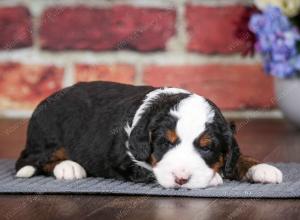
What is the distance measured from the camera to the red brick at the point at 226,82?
3.48m

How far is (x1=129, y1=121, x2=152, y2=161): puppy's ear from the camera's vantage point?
6.31 feet

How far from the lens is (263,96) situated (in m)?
3.53

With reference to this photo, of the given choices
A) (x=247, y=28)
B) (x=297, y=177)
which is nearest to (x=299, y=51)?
(x=247, y=28)

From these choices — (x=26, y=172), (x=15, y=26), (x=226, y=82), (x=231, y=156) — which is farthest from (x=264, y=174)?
(x=15, y=26)

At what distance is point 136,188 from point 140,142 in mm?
121

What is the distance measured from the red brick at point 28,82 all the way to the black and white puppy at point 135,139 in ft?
3.75

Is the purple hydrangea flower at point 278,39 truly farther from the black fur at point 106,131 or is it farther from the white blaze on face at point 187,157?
the white blaze on face at point 187,157

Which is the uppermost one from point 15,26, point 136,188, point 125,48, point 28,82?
point 15,26

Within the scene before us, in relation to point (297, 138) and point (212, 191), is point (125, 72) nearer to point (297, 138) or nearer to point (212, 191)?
point (297, 138)

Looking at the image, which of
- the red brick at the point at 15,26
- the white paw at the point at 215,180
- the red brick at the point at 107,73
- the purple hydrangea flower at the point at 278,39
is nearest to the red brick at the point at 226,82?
the red brick at the point at 107,73

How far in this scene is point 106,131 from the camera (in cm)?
211

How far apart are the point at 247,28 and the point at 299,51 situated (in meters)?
0.31

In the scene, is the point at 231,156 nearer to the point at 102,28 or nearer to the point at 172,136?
the point at 172,136

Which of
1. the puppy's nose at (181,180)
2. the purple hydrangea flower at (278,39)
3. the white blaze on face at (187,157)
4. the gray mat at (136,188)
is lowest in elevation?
the gray mat at (136,188)
